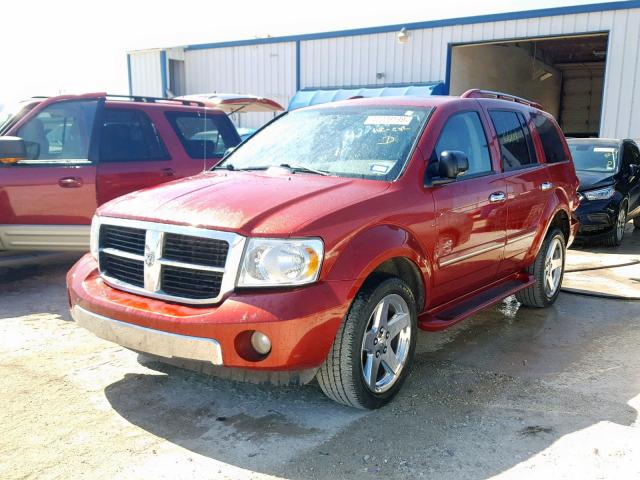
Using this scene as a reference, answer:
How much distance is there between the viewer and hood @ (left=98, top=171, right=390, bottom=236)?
10.3ft

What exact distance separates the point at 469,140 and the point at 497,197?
0.47m

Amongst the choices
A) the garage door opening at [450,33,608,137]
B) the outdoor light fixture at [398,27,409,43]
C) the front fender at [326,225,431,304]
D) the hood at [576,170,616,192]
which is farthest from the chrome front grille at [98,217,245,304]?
the outdoor light fixture at [398,27,409,43]

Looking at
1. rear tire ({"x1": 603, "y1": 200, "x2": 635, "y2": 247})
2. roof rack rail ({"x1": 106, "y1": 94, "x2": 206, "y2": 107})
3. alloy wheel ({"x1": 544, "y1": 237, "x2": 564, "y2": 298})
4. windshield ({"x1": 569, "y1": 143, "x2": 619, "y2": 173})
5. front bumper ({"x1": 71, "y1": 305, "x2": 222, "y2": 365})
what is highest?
roof rack rail ({"x1": 106, "y1": 94, "x2": 206, "y2": 107})

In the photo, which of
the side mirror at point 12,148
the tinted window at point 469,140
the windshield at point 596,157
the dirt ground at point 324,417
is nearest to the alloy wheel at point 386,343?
the dirt ground at point 324,417

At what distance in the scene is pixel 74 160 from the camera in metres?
6.09

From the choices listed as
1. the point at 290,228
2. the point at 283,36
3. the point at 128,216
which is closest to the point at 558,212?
the point at 290,228

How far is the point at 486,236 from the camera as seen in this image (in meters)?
4.43

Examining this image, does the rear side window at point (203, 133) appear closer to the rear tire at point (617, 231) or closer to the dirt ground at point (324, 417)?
the dirt ground at point (324, 417)

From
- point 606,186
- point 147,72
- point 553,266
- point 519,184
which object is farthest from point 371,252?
point 147,72

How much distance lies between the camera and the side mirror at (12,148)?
5391 millimetres

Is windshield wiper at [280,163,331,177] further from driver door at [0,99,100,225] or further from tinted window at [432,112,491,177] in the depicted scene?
driver door at [0,99,100,225]

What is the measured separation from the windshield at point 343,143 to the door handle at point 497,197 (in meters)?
0.82

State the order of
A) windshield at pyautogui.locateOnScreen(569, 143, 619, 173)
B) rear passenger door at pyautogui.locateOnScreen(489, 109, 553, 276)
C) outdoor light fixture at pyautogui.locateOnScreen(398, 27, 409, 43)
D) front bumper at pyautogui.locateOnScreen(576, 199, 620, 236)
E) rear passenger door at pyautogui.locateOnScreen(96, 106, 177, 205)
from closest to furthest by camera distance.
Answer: rear passenger door at pyautogui.locateOnScreen(489, 109, 553, 276) < rear passenger door at pyautogui.locateOnScreen(96, 106, 177, 205) < front bumper at pyautogui.locateOnScreen(576, 199, 620, 236) < windshield at pyautogui.locateOnScreen(569, 143, 619, 173) < outdoor light fixture at pyautogui.locateOnScreen(398, 27, 409, 43)

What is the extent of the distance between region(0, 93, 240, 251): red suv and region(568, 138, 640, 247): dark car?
6084 millimetres
